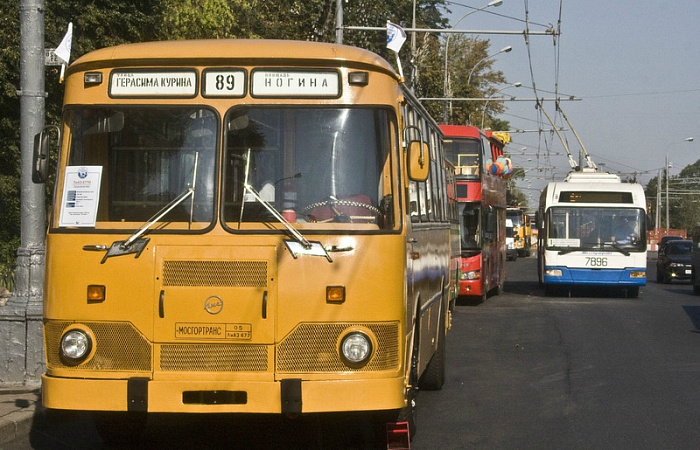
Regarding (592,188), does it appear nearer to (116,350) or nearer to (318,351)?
(318,351)

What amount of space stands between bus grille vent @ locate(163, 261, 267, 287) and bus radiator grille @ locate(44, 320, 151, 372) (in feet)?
1.31

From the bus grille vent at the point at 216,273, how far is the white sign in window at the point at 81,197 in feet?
2.19

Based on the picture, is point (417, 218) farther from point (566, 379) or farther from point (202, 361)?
point (566, 379)

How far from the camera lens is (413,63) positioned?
33.7 metres

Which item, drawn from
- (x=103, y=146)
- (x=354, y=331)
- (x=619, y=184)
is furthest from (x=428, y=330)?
(x=619, y=184)

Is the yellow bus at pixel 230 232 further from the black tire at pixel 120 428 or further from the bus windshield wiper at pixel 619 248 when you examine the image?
the bus windshield wiper at pixel 619 248

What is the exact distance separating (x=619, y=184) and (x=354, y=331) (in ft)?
73.1

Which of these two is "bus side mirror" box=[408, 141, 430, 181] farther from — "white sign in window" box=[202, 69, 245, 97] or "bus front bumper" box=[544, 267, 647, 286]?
"bus front bumper" box=[544, 267, 647, 286]

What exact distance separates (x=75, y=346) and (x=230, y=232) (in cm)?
122

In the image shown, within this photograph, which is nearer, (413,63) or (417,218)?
(417,218)

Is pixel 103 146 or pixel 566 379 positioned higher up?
pixel 103 146

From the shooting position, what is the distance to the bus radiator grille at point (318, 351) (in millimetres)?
6934

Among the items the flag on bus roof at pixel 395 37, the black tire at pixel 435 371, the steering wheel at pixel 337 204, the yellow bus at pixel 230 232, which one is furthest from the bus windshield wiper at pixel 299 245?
the flag on bus roof at pixel 395 37

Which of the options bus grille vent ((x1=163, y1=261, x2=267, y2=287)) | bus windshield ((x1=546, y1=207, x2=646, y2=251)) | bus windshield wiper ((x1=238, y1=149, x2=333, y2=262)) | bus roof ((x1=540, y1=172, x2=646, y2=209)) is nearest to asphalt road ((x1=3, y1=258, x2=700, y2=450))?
bus grille vent ((x1=163, y1=261, x2=267, y2=287))
